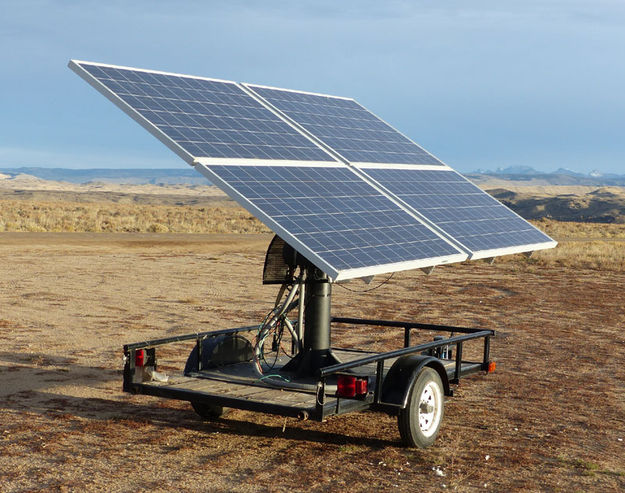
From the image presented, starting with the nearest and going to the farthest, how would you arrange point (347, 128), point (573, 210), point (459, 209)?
1. point (459, 209)
2. point (347, 128)
3. point (573, 210)

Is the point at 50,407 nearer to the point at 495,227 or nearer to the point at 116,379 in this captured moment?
the point at 116,379

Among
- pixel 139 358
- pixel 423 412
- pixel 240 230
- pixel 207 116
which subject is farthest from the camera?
pixel 240 230

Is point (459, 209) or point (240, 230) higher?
point (459, 209)

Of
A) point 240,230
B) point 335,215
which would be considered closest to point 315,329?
point 335,215

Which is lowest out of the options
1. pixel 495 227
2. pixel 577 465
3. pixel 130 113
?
pixel 577 465

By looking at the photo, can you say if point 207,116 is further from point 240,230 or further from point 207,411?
point 240,230

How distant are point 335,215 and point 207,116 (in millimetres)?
2227

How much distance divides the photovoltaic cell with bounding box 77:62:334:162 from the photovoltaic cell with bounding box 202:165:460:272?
37 centimetres

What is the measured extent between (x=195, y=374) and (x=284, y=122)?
151 inches

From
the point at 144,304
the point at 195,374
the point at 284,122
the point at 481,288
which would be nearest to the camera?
the point at 195,374

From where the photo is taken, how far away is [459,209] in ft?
39.7

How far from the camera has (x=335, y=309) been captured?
20.9 m

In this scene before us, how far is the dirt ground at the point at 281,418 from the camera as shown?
815 cm

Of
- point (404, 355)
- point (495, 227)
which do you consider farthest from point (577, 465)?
point (495, 227)
